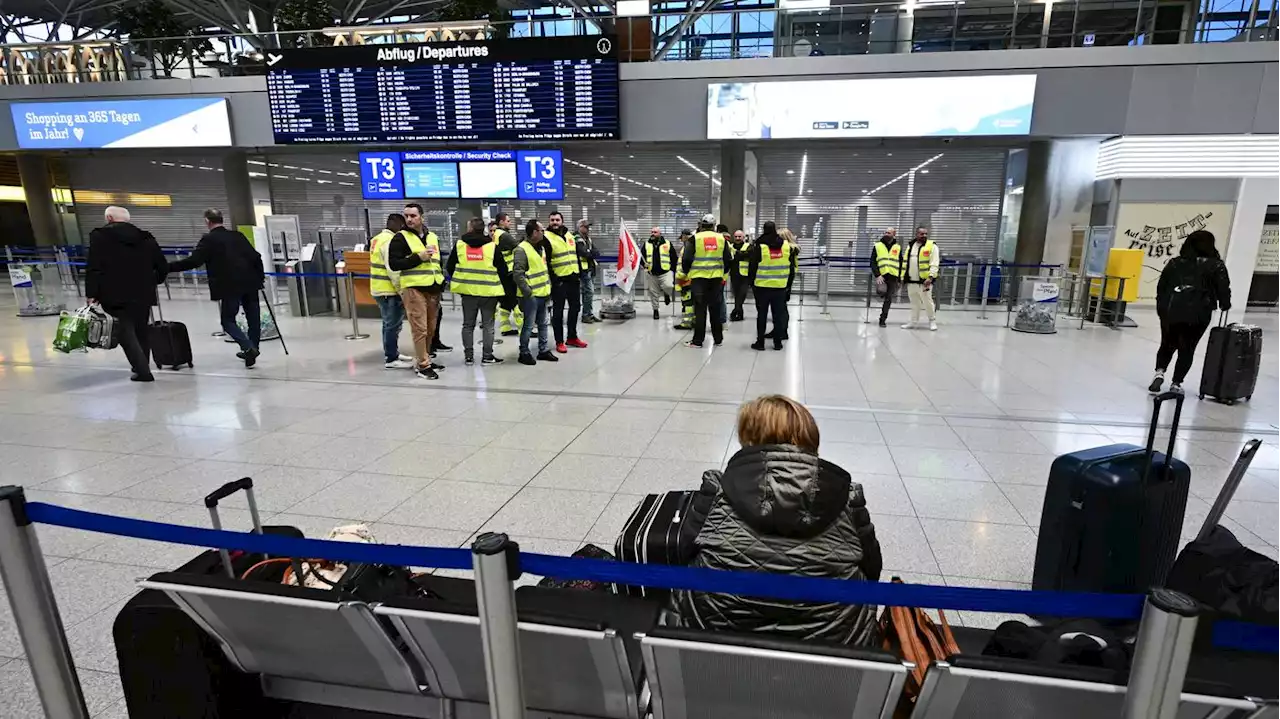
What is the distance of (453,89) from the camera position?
1121cm

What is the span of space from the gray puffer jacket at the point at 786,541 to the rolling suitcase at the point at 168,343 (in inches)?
290

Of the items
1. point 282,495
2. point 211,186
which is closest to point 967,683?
point 282,495

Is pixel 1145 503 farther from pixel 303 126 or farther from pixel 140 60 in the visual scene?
pixel 140 60

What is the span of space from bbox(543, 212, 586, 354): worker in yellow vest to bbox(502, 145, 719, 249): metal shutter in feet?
20.0

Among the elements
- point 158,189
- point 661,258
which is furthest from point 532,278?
point 158,189

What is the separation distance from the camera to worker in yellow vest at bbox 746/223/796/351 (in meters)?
7.81

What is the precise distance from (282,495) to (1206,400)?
7678 mm

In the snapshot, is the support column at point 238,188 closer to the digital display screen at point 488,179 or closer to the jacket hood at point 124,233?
the digital display screen at point 488,179

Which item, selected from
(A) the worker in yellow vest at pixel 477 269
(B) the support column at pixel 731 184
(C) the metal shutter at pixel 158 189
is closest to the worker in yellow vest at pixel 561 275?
Answer: (A) the worker in yellow vest at pixel 477 269

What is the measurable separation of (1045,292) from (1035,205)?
3845 millimetres

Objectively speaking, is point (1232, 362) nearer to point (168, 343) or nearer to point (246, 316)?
point (246, 316)

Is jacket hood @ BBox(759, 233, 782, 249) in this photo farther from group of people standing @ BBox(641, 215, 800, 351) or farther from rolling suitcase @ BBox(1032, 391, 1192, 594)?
rolling suitcase @ BBox(1032, 391, 1192, 594)

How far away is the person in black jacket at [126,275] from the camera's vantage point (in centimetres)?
595

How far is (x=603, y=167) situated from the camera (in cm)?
1425
